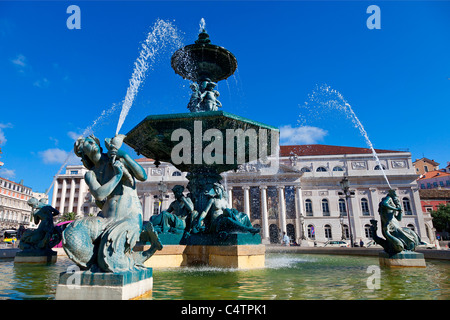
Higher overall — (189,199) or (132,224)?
(189,199)

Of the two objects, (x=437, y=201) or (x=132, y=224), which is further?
(x=437, y=201)

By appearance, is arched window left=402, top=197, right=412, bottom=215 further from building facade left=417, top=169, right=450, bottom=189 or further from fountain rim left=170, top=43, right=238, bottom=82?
fountain rim left=170, top=43, right=238, bottom=82

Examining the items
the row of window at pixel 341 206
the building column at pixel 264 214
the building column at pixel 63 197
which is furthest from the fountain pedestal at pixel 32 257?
the building column at pixel 63 197

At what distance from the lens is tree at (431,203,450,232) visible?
1873 inches

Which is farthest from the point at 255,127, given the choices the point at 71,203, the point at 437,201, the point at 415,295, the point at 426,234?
the point at 71,203

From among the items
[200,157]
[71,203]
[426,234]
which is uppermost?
[71,203]

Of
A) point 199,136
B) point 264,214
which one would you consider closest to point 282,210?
point 264,214

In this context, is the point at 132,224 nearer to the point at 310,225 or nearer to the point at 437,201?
the point at 310,225

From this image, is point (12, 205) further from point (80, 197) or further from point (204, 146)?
point (204, 146)

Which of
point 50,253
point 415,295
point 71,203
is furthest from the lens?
point 71,203

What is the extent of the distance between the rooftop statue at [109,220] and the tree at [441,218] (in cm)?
5959

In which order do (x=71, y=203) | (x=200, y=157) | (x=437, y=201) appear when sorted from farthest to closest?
(x=71, y=203), (x=437, y=201), (x=200, y=157)
